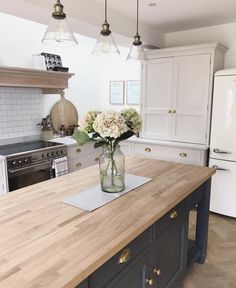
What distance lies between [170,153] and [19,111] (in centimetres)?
213

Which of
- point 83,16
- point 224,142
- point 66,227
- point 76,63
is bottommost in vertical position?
point 66,227

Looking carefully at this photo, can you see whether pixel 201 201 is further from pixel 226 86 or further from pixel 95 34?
pixel 95 34

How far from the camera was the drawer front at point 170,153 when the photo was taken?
3330 mm

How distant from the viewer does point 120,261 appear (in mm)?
1211

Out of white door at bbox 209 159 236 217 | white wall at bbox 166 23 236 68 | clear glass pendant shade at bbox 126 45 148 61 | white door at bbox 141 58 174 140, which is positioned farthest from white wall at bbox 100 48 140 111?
clear glass pendant shade at bbox 126 45 148 61

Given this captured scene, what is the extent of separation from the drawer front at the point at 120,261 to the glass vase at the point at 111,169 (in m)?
0.40

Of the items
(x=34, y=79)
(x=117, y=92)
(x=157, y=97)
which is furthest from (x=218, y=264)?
(x=117, y=92)

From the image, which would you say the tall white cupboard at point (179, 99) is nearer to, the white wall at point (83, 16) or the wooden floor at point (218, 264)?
the white wall at point (83, 16)

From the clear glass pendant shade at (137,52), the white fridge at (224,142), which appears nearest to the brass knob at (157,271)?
the clear glass pendant shade at (137,52)

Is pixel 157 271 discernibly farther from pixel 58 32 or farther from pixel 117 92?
pixel 117 92

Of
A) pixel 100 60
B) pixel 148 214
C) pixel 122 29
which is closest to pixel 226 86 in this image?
pixel 122 29

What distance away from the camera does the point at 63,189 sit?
178 cm

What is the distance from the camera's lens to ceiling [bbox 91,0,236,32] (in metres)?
2.62

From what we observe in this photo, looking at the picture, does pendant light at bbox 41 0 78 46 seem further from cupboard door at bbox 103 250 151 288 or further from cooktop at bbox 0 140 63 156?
cooktop at bbox 0 140 63 156
